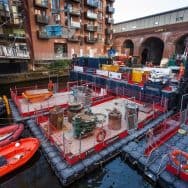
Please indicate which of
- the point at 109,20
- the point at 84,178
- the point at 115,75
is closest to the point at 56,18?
the point at 109,20

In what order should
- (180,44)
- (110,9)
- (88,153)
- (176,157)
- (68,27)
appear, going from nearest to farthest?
(176,157) < (88,153) < (68,27) < (180,44) < (110,9)

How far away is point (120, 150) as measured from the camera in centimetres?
788

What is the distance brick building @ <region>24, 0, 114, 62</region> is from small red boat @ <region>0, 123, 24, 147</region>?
14.4 metres

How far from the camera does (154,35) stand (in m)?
33.5

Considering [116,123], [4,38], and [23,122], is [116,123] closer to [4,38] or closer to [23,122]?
[23,122]

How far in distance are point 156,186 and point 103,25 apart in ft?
129

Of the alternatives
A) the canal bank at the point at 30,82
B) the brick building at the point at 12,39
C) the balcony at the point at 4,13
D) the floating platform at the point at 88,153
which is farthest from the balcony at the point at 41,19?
the floating platform at the point at 88,153

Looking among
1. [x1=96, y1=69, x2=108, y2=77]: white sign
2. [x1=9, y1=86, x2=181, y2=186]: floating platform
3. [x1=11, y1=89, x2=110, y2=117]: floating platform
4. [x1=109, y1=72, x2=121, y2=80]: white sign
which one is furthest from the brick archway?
[x1=9, y1=86, x2=181, y2=186]: floating platform

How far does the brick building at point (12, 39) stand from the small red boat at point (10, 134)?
14.0m

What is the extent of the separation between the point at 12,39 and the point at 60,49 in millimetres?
8785

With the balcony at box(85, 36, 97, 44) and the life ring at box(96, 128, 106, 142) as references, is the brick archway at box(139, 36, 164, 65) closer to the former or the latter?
the balcony at box(85, 36, 97, 44)

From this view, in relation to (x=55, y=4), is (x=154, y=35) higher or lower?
lower

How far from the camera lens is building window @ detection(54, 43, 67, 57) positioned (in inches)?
1212

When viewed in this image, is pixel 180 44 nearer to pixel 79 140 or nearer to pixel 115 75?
pixel 115 75
